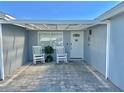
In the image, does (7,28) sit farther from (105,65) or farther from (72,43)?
(72,43)

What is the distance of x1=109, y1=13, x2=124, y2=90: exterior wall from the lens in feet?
18.9

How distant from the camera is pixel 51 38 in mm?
13422

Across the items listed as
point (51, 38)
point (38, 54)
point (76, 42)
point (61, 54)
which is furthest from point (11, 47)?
point (76, 42)

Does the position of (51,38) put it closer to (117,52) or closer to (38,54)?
(38,54)

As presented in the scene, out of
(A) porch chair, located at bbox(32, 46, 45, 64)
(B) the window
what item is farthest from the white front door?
(A) porch chair, located at bbox(32, 46, 45, 64)

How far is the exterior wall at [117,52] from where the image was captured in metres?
5.77

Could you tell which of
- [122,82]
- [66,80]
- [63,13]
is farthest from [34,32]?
[122,82]

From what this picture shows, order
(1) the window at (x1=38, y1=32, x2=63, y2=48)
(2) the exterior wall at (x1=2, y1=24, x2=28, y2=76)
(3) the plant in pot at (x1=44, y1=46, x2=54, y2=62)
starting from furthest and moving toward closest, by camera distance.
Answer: (1) the window at (x1=38, y1=32, x2=63, y2=48) → (3) the plant in pot at (x1=44, y1=46, x2=54, y2=62) → (2) the exterior wall at (x1=2, y1=24, x2=28, y2=76)

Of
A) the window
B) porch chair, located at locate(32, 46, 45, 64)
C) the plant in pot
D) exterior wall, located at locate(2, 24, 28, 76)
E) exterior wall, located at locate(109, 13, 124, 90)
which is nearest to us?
exterior wall, located at locate(109, 13, 124, 90)

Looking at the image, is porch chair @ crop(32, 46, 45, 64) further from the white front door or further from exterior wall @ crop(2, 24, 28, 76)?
the white front door

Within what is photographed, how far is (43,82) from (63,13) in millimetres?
7944

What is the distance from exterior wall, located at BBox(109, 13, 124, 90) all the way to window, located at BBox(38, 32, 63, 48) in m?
6.78

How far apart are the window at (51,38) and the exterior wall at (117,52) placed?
6781 millimetres

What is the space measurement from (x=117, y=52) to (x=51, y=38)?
7755 mm
